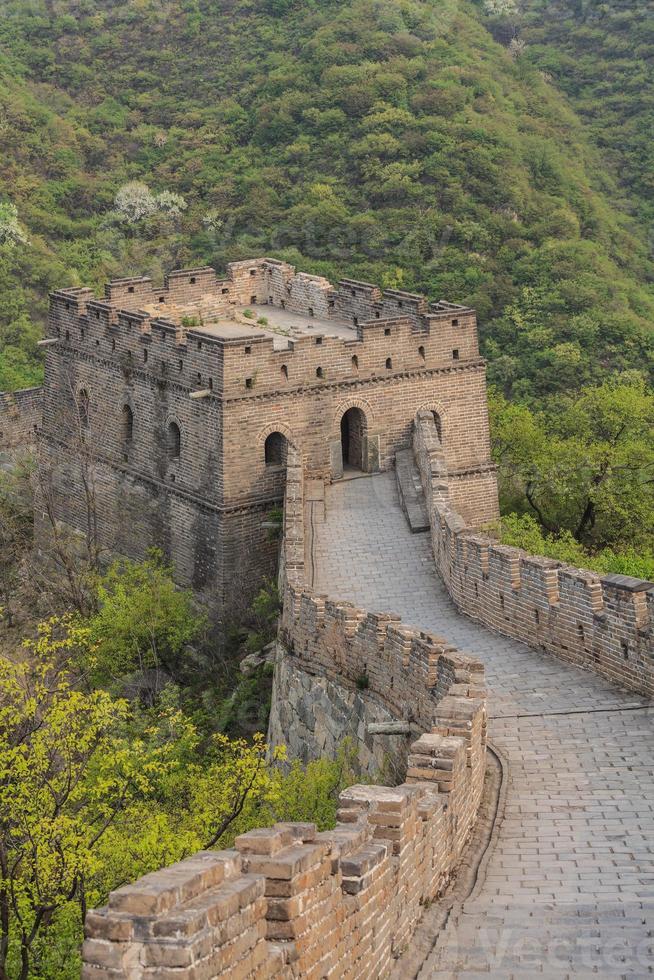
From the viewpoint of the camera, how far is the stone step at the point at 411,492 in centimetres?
2858

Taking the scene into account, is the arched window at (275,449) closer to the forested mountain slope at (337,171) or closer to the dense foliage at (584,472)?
the dense foliage at (584,472)

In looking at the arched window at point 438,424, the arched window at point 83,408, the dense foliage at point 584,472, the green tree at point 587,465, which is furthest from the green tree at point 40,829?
the green tree at point 587,465

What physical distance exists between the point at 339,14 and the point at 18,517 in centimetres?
3057

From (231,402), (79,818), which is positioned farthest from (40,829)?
(231,402)

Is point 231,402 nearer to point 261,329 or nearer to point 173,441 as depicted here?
point 173,441

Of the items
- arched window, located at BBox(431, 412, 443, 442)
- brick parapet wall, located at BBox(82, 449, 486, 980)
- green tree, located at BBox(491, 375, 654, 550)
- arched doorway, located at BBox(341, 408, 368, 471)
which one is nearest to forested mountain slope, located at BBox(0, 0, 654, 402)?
green tree, located at BBox(491, 375, 654, 550)

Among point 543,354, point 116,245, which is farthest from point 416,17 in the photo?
point 543,354

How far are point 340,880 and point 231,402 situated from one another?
2053 cm

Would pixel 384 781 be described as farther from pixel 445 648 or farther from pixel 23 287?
pixel 23 287

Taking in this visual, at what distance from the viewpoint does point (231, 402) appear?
102ft

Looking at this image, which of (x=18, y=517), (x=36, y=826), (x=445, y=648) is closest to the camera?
(x=36, y=826)

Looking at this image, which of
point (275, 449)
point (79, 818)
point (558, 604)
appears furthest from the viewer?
point (275, 449)

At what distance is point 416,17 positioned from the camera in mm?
62438

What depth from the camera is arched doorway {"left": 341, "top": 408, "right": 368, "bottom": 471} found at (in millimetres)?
32844
